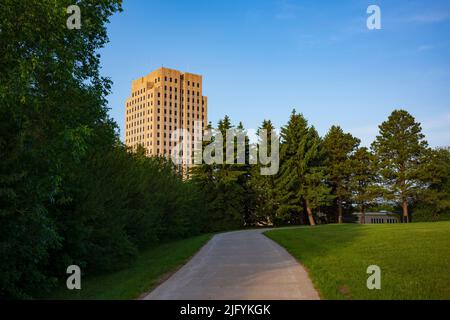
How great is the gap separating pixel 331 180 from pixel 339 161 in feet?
11.2

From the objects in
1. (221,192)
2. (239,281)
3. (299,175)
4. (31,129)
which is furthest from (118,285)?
(299,175)

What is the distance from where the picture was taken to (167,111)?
170 m

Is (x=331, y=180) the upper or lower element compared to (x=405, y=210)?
upper

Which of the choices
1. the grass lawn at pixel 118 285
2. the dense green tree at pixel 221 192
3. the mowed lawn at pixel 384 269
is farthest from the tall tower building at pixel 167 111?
the grass lawn at pixel 118 285

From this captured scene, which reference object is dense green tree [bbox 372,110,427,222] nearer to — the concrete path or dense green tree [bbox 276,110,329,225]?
dense green tree [bbox 276,110,329,225]

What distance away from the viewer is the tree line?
52.9 m

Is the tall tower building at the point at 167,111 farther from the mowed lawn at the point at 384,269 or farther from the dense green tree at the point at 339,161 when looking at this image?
the mowed lawn at the point at 384,269

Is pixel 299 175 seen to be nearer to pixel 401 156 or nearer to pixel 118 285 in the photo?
pixel 401 156

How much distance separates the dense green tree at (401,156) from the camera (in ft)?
201

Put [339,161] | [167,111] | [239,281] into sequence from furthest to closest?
1. [167,111]
2. [339,161]
3. [239,281]

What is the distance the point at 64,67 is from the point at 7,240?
15.7ft

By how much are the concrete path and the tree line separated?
34481 mm

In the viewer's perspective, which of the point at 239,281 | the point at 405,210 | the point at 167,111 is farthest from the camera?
the point at 167,111

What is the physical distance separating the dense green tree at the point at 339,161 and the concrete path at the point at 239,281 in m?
47.3
